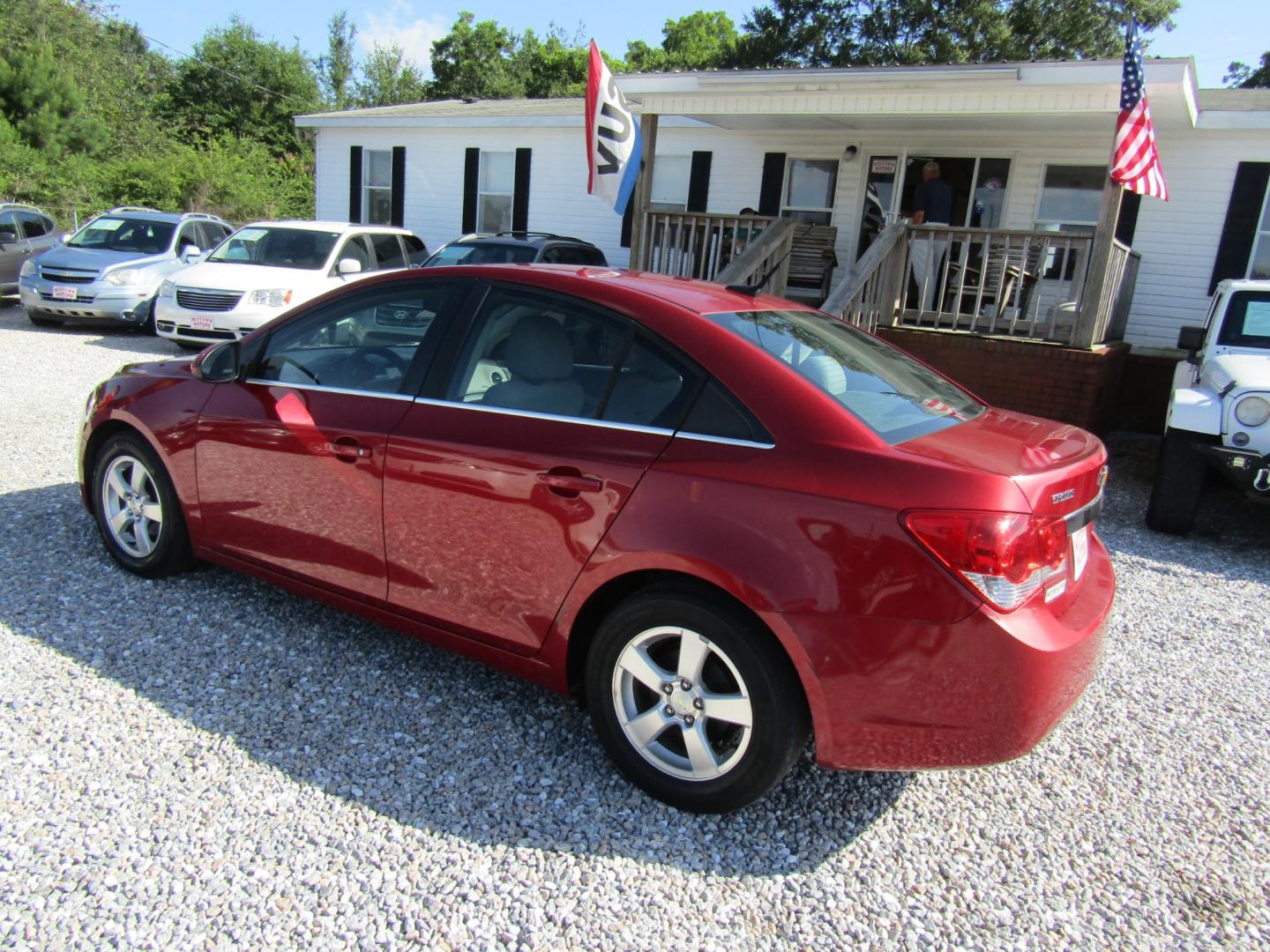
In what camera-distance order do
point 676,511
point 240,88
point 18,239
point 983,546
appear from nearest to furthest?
1. point 983,546
2. point 676,511
3. point 18,239
4. point 240,88

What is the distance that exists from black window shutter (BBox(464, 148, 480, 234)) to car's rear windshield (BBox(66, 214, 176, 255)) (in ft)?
15.9

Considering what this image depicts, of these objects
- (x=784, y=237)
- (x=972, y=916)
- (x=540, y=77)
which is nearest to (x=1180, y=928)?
(x=972, y=916)

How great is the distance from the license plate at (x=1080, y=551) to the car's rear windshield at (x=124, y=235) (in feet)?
45.5

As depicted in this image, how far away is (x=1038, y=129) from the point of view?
10.9 metres

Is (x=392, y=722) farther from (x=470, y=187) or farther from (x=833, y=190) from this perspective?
(x=470, y=187)

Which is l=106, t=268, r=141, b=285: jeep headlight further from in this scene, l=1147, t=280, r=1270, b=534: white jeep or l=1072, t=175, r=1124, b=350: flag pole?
l=1147, t=280, r=1270, b=534: white jeep

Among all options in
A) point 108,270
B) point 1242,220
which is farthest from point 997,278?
point 108,270

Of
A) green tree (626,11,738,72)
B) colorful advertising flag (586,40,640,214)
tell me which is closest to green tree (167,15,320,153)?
green tree (626,11,738,72)

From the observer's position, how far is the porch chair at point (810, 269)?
10.9 metres

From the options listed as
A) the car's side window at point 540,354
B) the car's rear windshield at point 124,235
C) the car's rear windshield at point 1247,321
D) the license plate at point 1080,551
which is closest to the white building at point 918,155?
the car's rear windshield at point 1247,321

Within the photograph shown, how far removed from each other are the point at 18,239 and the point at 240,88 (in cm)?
3017

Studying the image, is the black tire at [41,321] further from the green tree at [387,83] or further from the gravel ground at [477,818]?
the green tree at [387,83]

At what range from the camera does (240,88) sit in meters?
40.2

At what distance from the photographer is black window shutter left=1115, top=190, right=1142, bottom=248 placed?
1079cm
